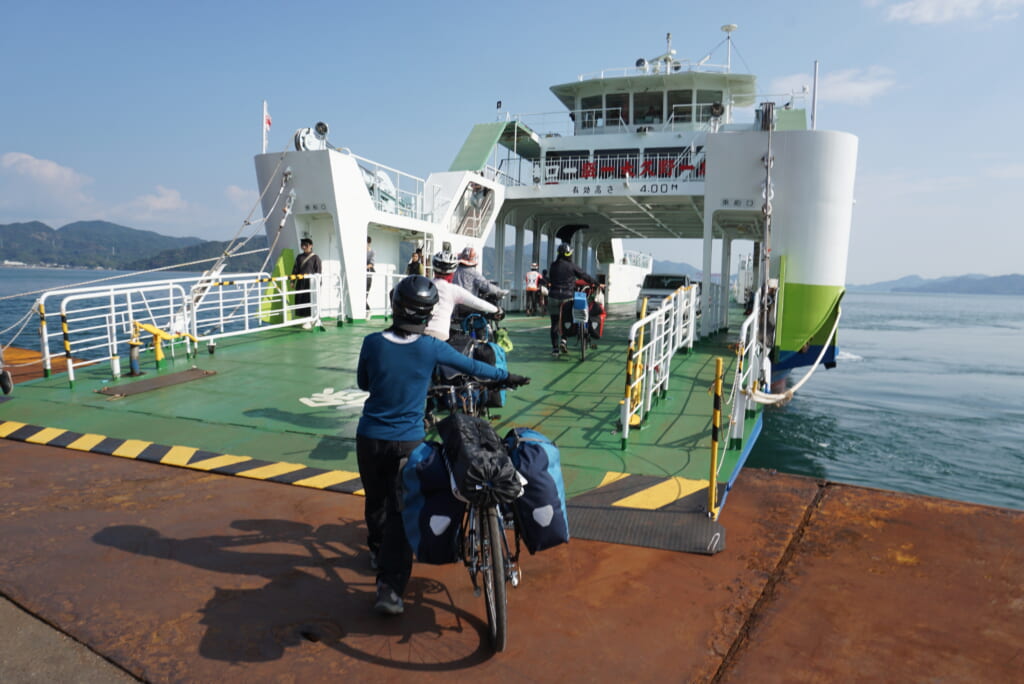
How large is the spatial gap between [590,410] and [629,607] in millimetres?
3706

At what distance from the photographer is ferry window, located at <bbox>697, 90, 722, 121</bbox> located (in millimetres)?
18891

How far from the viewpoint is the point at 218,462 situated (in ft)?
17.2

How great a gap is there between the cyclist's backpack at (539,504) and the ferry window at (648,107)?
59.6 ft

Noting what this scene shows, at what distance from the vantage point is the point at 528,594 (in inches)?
129

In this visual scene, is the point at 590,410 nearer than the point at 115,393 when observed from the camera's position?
Yes

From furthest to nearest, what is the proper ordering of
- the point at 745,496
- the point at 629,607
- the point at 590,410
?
the point at 590,410, the point at 745,496, the point at 629,607

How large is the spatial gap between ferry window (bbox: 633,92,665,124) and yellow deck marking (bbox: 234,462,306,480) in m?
16.9

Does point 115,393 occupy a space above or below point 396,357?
below

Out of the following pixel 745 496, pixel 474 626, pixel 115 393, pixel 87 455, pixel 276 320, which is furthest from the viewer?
pixel 276 320

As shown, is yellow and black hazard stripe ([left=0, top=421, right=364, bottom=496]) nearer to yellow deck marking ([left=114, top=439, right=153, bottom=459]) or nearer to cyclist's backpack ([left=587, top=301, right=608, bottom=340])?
yellow deck marking ([left=114, top=439, right=153, bottom=459])

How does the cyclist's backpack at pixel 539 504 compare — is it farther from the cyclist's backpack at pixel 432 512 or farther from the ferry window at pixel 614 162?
the ferry window at pixel 614 162

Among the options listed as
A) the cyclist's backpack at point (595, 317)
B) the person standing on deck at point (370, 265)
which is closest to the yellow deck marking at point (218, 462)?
the cyclist's backpack at point (595, 317)

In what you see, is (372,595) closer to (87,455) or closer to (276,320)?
(87,455)

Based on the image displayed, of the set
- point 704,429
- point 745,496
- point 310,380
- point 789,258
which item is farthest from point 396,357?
point 789,258
